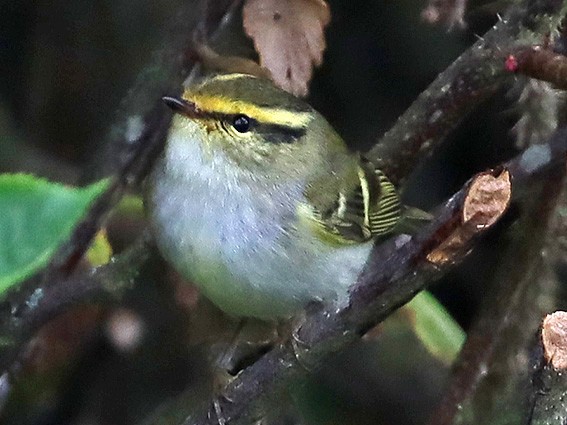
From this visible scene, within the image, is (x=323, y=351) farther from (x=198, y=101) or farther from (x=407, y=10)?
(x=407, y=10)

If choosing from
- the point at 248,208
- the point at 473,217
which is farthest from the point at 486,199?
the point at 248,208

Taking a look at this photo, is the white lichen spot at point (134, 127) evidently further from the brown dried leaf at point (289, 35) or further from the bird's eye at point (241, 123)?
the brown dried leaf at point (289, 35)

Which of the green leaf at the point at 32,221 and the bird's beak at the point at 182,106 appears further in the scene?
the bird's beak at the point at 182,106

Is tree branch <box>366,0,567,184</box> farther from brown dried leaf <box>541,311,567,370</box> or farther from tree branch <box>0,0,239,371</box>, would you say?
brown dried leaf <box>541,311,567,370</box>

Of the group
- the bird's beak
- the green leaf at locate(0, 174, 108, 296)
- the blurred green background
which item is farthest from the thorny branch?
the green leaf at locate(0, 174, 108, 296)

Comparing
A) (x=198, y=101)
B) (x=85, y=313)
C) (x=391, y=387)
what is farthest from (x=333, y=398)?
(x=198, y=101)

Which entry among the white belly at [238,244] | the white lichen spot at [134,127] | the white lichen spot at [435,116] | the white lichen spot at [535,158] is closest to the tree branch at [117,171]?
the white lichen spot at [134,127]
